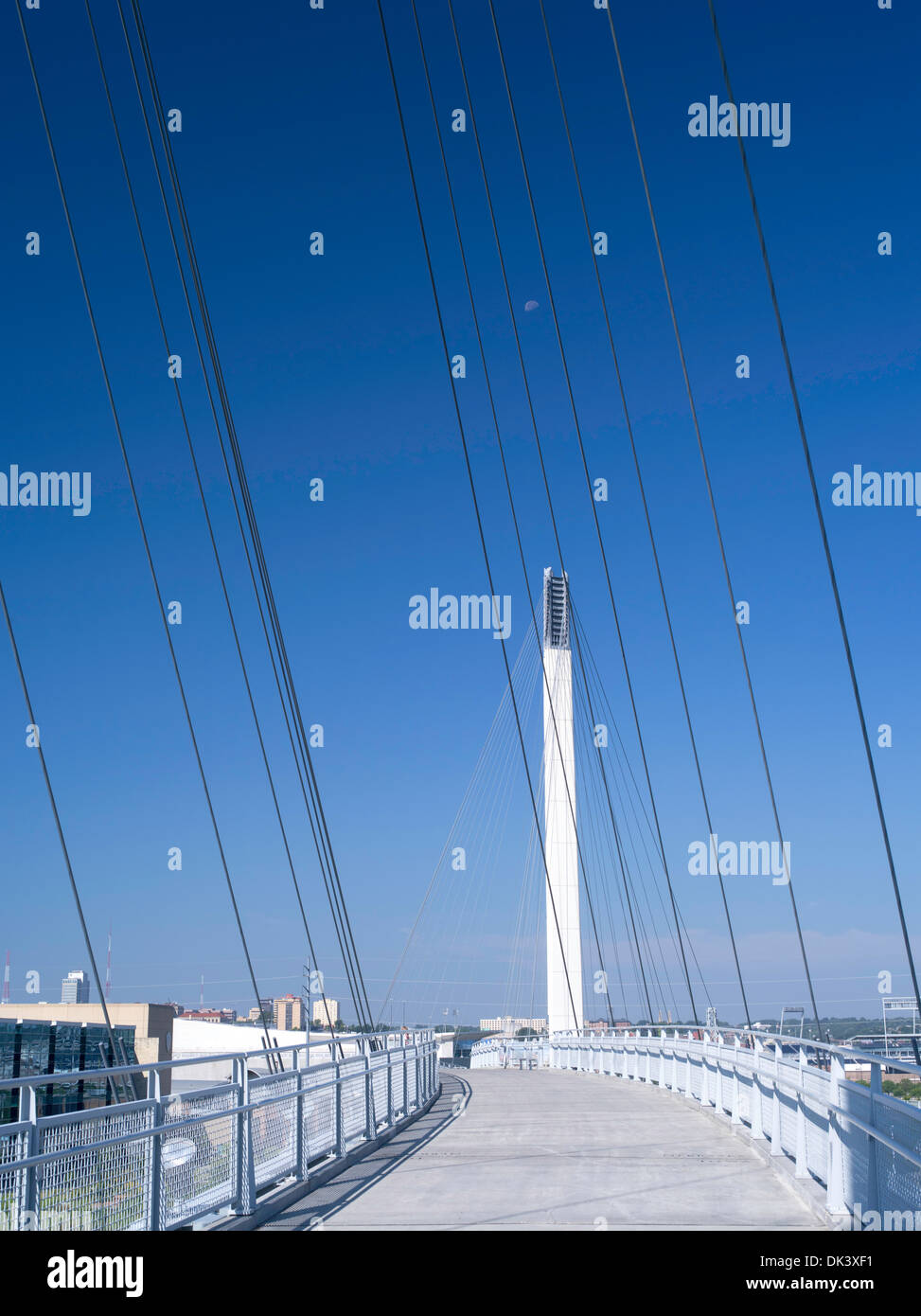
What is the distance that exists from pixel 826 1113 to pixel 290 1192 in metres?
4.12

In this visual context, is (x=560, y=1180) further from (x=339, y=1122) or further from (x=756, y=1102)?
(x=756, y=1102)

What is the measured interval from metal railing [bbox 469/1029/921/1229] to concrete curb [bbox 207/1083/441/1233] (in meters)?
3.90

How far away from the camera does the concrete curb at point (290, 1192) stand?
8.12 meters

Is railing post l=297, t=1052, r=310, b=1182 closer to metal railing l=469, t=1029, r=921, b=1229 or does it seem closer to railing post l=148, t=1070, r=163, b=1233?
railing post l=148, t=1070, r=163, b=1233

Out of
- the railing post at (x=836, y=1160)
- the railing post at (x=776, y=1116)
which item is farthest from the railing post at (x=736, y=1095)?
the railing post at (x=836, y=1160)

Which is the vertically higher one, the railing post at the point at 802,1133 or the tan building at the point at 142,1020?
the tan building at the point at 142,1020

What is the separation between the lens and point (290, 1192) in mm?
9430

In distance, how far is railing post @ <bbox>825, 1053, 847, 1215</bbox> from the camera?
8.05m

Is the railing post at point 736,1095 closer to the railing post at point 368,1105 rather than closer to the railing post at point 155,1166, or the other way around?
the railing post at point 368,1105

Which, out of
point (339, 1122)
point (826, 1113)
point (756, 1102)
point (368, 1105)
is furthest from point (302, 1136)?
point (756, 1102)

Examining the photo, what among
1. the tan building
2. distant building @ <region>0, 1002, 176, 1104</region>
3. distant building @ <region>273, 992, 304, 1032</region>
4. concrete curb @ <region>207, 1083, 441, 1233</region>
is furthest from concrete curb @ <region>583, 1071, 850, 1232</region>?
distant building @ <region>273, 992, 304, 1032</region>

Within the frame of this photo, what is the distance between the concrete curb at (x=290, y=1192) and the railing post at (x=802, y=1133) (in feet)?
13.0
